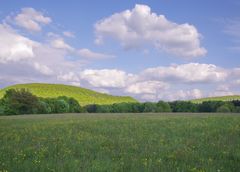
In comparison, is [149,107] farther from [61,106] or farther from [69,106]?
[61,106]

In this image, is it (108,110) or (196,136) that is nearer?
(196,136)

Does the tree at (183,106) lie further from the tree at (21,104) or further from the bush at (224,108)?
the tree at (21,104)

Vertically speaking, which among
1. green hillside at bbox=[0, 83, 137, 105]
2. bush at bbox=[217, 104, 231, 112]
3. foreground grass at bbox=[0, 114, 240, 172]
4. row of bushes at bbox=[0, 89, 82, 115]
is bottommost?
foreground grass at bbox=[0, 114, 240, 172]

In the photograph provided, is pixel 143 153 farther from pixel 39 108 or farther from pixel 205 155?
pixel 39 108

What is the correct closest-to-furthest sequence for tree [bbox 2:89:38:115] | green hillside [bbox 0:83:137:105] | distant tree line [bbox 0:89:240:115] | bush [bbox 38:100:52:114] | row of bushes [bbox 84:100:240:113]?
row of bushes [bbox 84:100:240:113], distant tree line [bbox 0:89:240:115], tree [bbox 2:89:38:115], bush [bbox 38:100:52:114], green hillside [bbox 0:83:137:105]

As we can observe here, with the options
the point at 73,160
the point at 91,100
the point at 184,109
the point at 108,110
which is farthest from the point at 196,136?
the point at 91,100

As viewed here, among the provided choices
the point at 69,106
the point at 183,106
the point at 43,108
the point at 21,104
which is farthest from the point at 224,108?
the point at 21,104

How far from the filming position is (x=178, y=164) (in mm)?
12484

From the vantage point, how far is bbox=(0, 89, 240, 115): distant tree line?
97.2 m

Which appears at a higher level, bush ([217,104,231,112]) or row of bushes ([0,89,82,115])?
row of bushes ([0,89,82,115])

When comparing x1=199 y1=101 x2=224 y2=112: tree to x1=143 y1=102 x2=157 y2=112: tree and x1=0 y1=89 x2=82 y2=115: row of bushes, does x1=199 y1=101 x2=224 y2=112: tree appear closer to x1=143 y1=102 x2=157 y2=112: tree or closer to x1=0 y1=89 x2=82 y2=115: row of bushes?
x1=143 y1=102 x2=157 y2=112: tree

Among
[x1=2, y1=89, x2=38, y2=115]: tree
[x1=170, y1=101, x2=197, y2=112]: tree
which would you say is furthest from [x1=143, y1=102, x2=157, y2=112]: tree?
[x1=2, y1=89, x2=38, y2=115]: tree

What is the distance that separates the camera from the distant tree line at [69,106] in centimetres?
9719

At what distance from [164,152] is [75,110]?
363 ft
